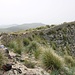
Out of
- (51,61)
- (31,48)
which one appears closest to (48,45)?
(31,48)

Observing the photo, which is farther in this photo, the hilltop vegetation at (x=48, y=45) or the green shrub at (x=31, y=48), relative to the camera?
the green shrub at (x=31, y=48)

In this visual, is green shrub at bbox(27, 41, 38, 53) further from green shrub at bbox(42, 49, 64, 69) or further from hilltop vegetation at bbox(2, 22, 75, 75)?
green shrub at bbox(42, 49, 64, 69)

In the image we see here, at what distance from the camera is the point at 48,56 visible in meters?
8.83

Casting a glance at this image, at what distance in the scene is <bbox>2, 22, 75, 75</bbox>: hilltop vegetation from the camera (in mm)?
8703

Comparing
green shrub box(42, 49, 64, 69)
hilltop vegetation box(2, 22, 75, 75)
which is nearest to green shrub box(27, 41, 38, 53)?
hilltop vegetation box(2, 22, 75, 75)

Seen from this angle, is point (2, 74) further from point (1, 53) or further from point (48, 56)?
point (48, 56)

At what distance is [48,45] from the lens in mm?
18844

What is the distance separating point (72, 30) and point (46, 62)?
16.8 metres

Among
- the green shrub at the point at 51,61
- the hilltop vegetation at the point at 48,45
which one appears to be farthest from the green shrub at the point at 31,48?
the green shrub at the point at 51,61

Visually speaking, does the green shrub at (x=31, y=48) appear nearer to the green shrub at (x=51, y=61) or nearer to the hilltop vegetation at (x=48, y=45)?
the hilltop vegetation at (x=48, y=45)

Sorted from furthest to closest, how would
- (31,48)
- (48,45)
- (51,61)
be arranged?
(48,45) < (31,48) < (51,61)

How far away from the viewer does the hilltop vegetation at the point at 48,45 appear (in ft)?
28.6

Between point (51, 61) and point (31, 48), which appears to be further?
point (31, 48)

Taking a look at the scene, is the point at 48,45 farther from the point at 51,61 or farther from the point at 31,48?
the point at 51,61
